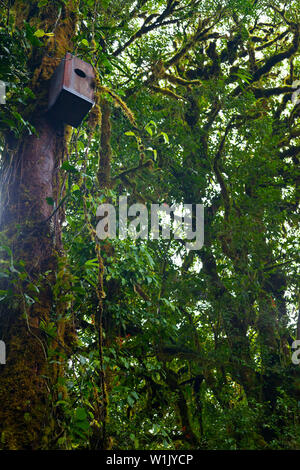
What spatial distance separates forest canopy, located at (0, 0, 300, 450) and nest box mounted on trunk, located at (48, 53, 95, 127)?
101mm

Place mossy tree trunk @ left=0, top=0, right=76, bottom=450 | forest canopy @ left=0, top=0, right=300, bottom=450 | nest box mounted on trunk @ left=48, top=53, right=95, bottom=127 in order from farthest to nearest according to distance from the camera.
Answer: nest box mounted on trunk @ left=48, top=53, right=95, bottom=127
forest canopy @ left=0, top=0, right=300, bottom=450
mossy tree trunk @ left=0, top=0, right=76, bottom=450

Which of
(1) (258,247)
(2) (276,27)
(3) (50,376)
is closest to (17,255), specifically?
(3) (50,376)

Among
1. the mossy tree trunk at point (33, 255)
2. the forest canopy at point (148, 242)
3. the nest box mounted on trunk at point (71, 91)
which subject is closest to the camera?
the mossy tree trunk at point (33, 255)

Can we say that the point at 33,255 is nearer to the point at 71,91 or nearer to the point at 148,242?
the point at 71,91

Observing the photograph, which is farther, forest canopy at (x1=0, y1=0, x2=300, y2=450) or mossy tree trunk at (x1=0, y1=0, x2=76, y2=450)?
forest canopy at (x1=0, y1=0, x2=300, y2=450)

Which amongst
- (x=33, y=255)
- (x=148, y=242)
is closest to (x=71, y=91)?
(x=33, y=255)

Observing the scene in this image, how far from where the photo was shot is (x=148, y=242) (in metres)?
5.05

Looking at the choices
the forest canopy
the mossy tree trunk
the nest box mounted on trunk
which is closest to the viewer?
the mossy tree trunk

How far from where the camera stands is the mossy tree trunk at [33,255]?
6.37 ft

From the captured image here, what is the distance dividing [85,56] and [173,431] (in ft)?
13.4

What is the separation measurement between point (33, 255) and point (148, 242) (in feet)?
9.19

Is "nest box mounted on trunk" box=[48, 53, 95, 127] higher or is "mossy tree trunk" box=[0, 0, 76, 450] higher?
"nest box mounted on trunk" box=[48, 53, 95, 127]

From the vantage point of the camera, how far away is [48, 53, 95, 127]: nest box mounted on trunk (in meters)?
2.60
